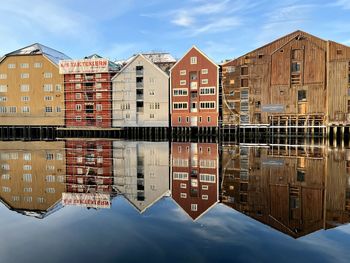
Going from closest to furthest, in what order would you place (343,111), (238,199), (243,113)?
1. (238,199)
2. (343,111)
3. (243,113)

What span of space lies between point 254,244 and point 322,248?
1305 millimetres

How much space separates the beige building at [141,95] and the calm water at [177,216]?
42148mm

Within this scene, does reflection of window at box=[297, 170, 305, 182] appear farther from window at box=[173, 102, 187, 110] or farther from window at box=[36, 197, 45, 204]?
window at box=[173, 102, 187, 110]

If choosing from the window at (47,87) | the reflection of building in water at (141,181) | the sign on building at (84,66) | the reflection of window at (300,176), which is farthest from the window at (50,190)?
the window at (47,87)

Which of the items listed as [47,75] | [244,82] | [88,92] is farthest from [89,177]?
[47,75]

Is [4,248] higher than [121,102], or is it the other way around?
[121,102]

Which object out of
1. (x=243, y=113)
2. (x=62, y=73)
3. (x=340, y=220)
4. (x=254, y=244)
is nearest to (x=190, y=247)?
(x=254, y=244)

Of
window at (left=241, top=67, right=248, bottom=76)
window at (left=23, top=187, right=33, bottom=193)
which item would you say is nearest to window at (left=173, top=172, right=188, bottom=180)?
window at (left=23, top=187, right=33, bottom=193)

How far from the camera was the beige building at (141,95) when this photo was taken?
57344 millimetres

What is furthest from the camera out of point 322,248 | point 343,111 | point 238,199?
point 343,111

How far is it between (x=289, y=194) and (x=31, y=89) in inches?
2505

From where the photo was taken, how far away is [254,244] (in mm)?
6219

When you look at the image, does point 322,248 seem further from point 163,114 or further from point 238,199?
point 163,114

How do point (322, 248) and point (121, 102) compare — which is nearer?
point (322, 248)
